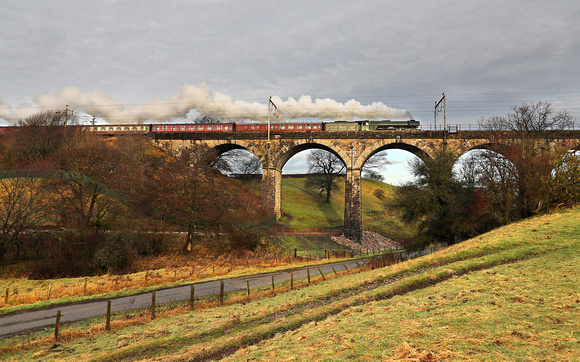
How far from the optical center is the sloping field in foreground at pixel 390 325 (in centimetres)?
607

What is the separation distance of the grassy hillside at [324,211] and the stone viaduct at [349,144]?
10161mm

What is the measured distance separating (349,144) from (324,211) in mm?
23549

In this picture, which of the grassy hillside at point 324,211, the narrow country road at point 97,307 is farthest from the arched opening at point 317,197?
the narrow country road at point 97,307

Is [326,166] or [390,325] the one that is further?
[326,166]

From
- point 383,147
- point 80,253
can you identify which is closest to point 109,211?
point 80,253

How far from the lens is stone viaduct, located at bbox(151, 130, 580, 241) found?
37812 millimetres

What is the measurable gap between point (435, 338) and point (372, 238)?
38325 mm

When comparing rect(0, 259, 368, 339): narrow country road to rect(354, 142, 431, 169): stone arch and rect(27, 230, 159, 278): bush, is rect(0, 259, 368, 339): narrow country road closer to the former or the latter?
rect(27, 230, 159, 278): bush

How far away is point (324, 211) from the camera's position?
61094mm

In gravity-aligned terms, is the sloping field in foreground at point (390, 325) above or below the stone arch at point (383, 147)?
below

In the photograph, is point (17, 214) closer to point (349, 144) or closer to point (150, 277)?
point (150, 277)

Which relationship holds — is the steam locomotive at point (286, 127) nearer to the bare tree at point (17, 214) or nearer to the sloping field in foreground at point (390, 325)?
the bare tree at point (17, 214)

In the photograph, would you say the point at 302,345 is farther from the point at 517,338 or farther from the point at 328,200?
the point at 328,200

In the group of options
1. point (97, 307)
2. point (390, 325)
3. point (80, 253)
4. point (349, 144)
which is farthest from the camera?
point (349, 144)
